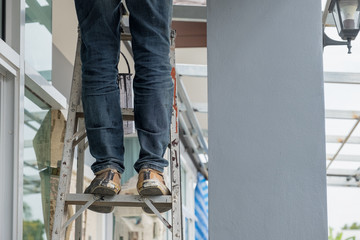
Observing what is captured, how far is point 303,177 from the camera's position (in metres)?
2.36

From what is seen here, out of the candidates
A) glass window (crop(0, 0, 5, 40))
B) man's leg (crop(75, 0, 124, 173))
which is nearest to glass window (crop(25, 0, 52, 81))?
glass window (crop(0, 0, 5, 40))

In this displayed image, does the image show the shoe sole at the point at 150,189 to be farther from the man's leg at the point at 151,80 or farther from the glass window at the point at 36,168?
the glass window at the point at 36,168

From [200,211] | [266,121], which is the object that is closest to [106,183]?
[266,121]

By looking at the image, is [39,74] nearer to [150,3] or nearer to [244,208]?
[150,3]

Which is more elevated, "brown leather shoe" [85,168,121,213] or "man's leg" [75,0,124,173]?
"man's leg" [75,0,124,173]

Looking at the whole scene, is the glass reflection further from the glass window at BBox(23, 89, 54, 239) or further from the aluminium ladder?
the aluminium ladder

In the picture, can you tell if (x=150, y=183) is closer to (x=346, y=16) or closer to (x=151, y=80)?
(x=151, y=80)

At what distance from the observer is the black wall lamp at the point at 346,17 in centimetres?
507

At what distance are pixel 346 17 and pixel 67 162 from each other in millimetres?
3029

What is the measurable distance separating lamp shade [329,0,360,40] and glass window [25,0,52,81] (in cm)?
204

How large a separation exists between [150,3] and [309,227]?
3.05ft

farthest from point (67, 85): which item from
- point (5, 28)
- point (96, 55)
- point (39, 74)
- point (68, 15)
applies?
point (96, 55)

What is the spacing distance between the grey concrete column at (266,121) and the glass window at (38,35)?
144 centimetres

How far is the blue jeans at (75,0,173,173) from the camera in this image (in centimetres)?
256
